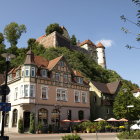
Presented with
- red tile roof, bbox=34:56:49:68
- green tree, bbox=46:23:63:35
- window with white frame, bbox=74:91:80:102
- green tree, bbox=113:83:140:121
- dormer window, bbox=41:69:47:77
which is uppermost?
green tree, bbox=46:23:63:35

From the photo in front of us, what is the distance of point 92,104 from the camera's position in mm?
51125

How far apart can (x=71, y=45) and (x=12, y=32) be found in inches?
964

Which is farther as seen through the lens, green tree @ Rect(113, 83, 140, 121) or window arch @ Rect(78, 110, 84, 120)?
green tree @ Rect(113, 83, 140, 121)

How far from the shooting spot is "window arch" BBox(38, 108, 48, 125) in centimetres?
3731

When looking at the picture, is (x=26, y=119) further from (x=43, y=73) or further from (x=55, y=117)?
(x=43, y=73)

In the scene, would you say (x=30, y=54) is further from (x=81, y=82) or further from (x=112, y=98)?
(x=112, y=98)

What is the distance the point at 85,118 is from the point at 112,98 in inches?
462

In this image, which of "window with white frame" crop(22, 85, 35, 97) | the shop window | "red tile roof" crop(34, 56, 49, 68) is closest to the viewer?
"window with white frame" crop(22, 85, 35, 97)

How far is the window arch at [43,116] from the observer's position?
37.3m

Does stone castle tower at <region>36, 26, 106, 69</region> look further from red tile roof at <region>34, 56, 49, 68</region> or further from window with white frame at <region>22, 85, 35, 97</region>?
window with white frame at <region>22, 85, 35, 97</region>

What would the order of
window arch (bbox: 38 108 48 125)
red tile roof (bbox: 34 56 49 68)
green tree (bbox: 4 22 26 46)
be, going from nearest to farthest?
window arch (bbox: 38 108 48 125), red tile roof (bbox: 34 56 49 68), green tree (bbox: 4 22 26 46)

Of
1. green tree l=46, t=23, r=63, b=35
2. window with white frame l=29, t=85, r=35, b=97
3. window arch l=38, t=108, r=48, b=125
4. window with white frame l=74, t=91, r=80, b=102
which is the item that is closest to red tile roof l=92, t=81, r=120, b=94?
window with white frame l=74, t=91, r=80, b=102

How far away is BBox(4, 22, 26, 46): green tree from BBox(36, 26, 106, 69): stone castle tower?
9919mm

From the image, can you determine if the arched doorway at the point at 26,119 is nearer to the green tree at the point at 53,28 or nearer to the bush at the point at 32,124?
the bush at the point at 32,124
